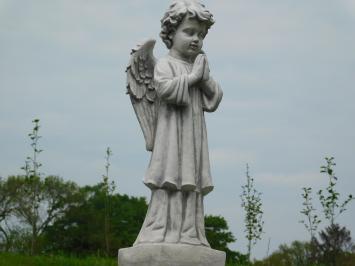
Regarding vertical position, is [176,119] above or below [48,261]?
above

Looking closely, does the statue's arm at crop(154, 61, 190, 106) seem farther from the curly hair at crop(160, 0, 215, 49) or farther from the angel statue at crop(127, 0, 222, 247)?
the curly hair at crop(160, 0, 215, 49)

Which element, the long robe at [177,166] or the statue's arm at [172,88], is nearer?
the long robe at [177,166]

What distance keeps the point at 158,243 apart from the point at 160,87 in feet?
6.71

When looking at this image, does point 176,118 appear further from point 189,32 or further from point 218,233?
point 218,233

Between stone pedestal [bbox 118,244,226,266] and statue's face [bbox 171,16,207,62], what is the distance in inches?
107

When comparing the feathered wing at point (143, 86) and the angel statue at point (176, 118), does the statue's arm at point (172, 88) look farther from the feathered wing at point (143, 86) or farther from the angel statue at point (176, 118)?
the feathered wing at point (143, 86)

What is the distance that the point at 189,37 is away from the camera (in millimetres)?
8867

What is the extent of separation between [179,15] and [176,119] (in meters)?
1.45

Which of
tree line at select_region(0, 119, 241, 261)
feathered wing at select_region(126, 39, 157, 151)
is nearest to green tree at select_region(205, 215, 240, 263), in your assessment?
tree line at select_region(0, 119, 241, 261)

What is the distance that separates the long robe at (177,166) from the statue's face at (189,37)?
0.27 m

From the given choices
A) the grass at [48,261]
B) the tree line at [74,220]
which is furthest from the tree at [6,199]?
the grass at [48,261]

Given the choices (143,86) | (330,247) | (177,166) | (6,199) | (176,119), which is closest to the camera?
(177,166)

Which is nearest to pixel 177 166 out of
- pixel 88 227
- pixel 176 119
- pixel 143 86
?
pixel 176 119

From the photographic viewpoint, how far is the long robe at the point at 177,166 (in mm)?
8219
